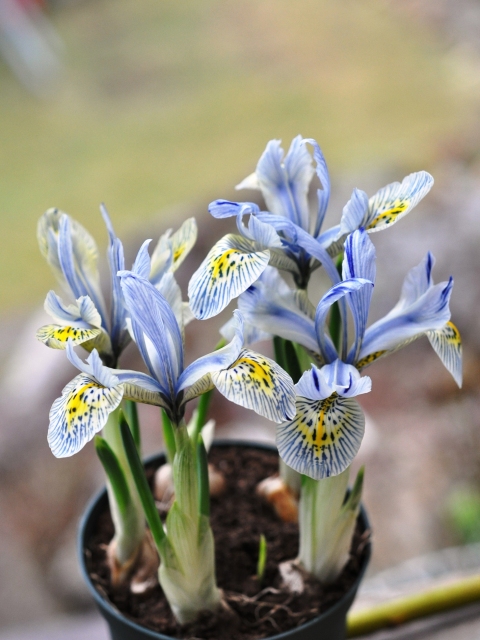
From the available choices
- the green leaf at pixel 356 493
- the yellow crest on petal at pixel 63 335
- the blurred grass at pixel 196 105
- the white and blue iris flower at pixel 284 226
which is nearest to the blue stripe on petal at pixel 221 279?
the white and blue iris flower at pixel 284 226

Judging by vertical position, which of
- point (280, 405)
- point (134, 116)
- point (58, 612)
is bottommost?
point (58, 612)

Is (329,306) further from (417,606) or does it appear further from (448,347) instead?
(417,606)

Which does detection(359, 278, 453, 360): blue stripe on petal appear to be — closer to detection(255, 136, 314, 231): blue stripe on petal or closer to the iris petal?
the iris petal

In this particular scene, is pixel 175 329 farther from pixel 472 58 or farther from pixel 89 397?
pixel 472 58

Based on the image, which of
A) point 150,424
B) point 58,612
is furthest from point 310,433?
point 150,424

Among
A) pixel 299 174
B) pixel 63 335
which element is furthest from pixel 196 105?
pixel 63 335

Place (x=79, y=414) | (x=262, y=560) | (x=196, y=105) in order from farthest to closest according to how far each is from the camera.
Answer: (x=196, y=105) < (x=262, y=560) < (x=79, y=414)

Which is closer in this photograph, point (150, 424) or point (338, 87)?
point (150, 424)
